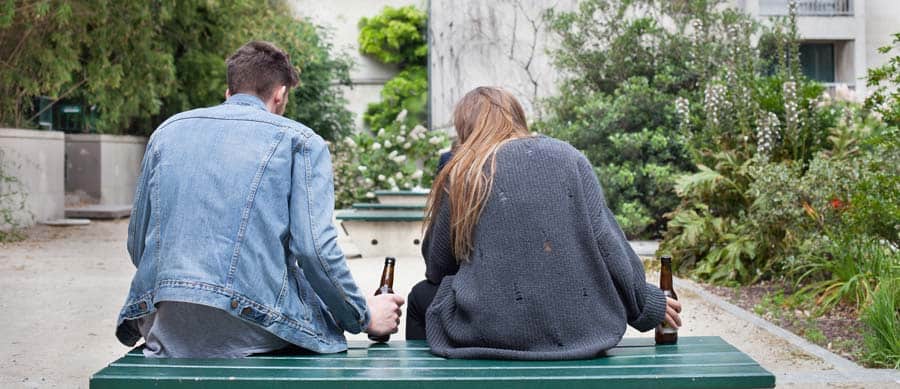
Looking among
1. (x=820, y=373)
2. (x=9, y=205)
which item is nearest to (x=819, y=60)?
(x=9, y=205)

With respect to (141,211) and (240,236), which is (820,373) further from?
(141,211)

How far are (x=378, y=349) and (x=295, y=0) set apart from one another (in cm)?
2343

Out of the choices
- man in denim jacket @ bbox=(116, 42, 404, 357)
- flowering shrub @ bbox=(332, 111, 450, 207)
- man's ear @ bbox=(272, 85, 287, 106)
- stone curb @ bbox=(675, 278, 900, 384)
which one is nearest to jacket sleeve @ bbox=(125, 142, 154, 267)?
man in denim jacket @ bbox=(116, 42, 404, 357)

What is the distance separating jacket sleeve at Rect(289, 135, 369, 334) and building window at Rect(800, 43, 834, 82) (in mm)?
24828

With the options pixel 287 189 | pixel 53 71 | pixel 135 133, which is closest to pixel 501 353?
pixel 287 189

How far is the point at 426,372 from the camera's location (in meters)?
2.93

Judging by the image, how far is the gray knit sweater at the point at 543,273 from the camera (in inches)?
122

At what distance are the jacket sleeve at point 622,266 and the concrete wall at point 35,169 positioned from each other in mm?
12582

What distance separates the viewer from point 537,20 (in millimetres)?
18469

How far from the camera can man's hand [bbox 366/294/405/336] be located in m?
3.37

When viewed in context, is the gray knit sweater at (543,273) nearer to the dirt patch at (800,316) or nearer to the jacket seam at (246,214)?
the jacket seam at (246,214)

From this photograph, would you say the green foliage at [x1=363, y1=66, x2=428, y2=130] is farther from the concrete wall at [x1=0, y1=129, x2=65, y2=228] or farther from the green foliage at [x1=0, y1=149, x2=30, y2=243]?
the green foliage at [x1=0, y1=149, x2=30, y2=243]

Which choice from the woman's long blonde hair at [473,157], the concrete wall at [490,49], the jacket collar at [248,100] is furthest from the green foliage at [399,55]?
the jacket collar at [248,100]

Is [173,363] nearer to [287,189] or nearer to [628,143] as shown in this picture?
[287,189]
